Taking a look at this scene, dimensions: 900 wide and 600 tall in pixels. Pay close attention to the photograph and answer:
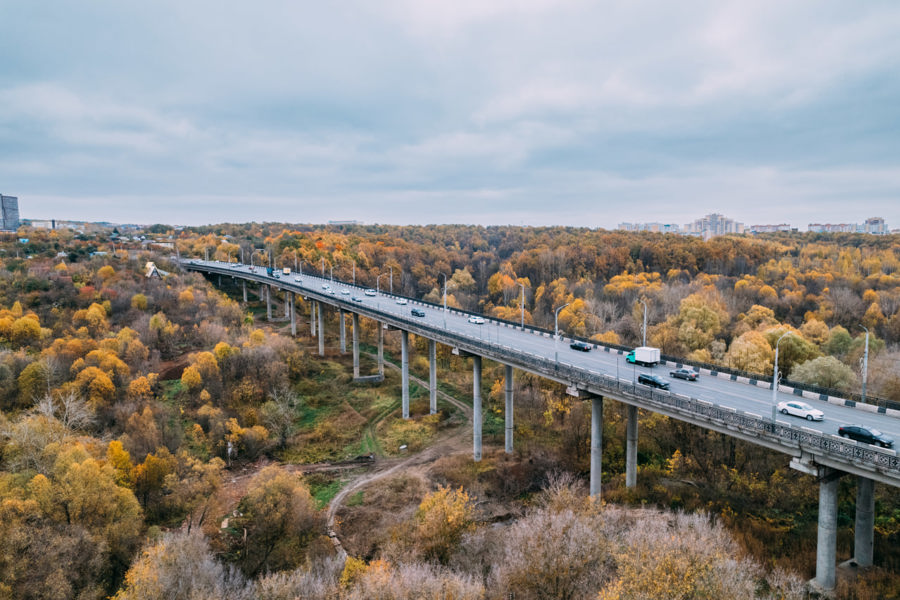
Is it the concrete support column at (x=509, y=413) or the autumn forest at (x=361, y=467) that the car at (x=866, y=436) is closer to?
the autumn forest at (x=361, y=467)

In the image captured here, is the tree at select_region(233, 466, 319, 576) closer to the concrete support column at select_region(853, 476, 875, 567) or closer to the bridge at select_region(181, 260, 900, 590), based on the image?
the bridge at select_region(181, 260, 900, 590)

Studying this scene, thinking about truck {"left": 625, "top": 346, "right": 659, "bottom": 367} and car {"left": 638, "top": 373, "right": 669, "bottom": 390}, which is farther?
truck {"left": 625, "top": 346, "right": 659, "bottom": 367}

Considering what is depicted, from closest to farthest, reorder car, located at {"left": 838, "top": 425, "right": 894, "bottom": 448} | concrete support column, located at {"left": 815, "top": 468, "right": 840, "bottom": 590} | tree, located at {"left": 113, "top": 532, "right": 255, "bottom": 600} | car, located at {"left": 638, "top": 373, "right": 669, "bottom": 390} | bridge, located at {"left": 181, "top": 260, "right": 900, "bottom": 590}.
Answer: tree, located at {"left": 113, "top": 532, "right": 255, "bottom": 600}
car, located at {"left": 838, "top": 425, "right": 894, "bottom": 448}
bridge, located at {"left": 181, "top": 260, "right": 900, "bottom": 590}
concrete support column, located at {"left": 815, "top": 468, "right": 840, "bottom": 590}
car, located at {"left": 638, "top": 373, "right": 669, "bottom": 390}

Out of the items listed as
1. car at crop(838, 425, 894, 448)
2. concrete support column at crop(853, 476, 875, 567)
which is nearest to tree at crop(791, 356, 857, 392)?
concrete support column at crop(853, 476, 875, 567)

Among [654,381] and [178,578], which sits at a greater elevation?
[654,381]

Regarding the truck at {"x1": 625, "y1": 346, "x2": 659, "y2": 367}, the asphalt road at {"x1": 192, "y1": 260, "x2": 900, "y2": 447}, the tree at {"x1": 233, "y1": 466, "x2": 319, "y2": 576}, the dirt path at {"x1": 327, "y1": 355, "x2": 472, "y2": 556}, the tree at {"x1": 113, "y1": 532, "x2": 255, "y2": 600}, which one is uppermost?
the truck at {"x1": 625, "y1": 346, "x2": 659, "y2": 367}

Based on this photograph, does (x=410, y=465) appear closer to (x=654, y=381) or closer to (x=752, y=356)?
(x=654, y=381)

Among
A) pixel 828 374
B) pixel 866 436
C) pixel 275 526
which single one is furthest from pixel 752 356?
pixel 275 526
